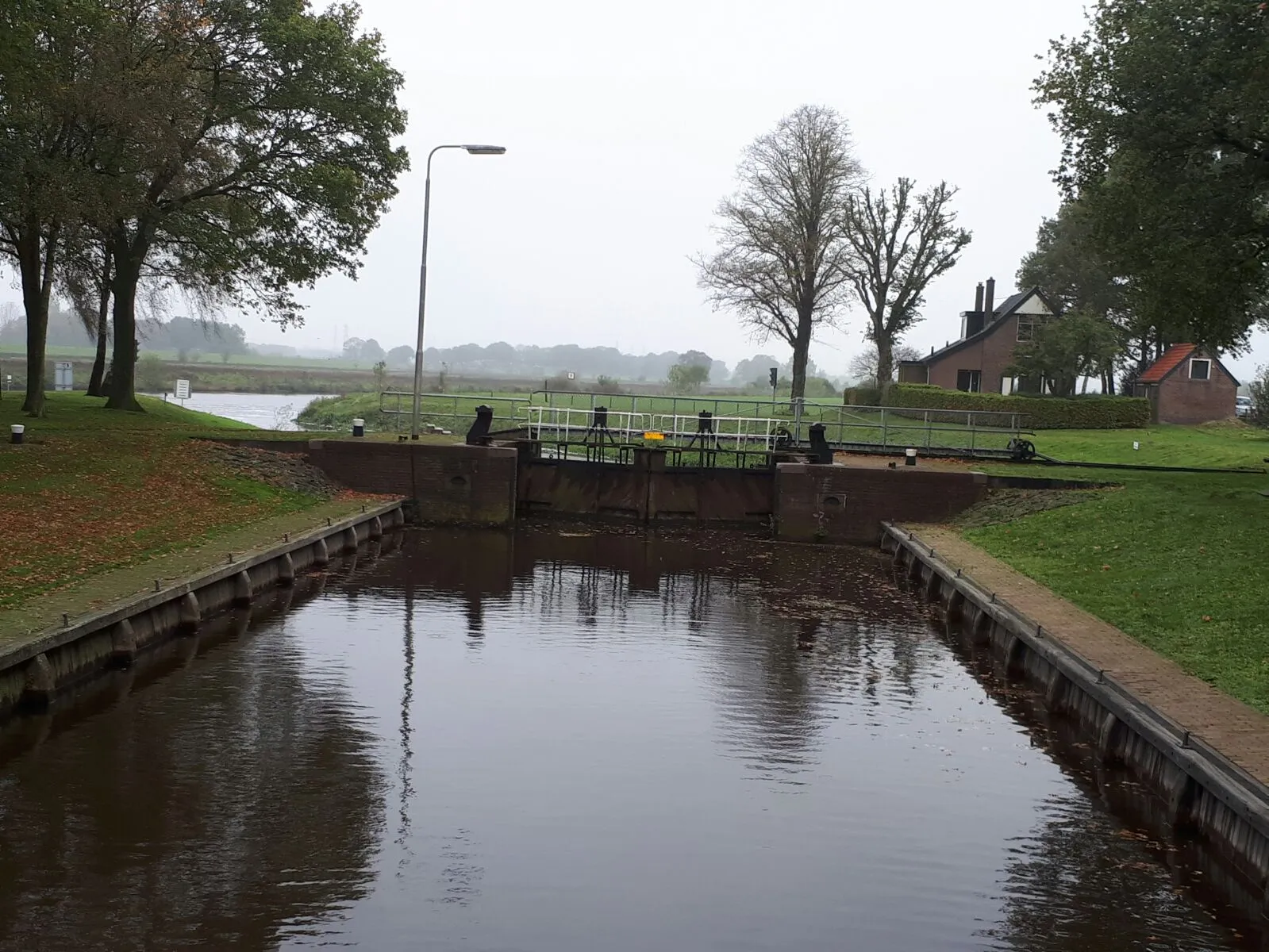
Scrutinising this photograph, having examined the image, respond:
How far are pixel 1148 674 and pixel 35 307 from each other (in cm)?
3212

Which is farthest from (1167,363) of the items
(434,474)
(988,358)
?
(434,474)

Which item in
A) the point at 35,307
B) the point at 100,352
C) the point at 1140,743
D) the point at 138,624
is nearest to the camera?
the point at 1140,743

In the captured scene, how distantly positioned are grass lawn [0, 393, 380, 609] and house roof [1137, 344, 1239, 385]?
145 feet

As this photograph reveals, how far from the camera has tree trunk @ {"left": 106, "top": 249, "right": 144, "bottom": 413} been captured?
39.4m

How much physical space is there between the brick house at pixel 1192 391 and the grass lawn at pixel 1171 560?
24.8 m

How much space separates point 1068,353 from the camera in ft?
191

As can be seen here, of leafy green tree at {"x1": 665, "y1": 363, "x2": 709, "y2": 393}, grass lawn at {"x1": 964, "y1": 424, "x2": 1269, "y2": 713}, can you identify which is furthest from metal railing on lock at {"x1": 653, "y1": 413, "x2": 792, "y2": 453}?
leafy green tree at {"x1": 665, "y1": 363, "x2": 709, "y2": 393}

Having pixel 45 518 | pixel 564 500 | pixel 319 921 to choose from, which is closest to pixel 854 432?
pixel 564 500

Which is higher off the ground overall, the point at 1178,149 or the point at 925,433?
the point at 1178,149

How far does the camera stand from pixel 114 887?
8758 mm

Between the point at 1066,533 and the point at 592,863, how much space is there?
59.4 ft

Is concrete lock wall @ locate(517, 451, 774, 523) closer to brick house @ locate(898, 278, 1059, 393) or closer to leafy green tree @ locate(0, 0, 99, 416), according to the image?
leafy green tree @ locate(0, 0, 99, 416)

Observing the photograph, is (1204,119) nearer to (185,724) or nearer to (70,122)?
(185,724)

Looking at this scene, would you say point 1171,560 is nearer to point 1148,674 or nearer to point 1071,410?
point 1148,674
